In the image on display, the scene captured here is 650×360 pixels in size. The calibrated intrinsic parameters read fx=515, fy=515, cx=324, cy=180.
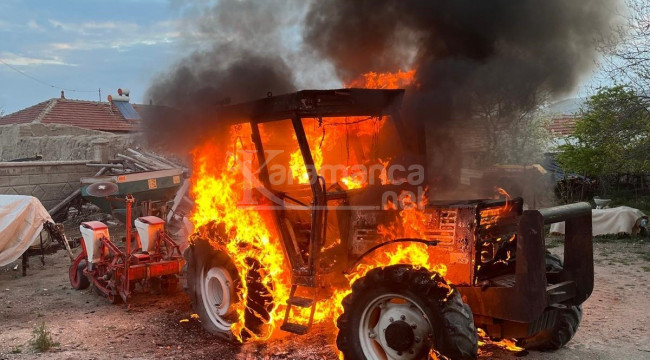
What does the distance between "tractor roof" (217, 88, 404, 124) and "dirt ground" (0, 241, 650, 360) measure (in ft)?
7.98

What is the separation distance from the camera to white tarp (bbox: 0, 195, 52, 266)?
947cm

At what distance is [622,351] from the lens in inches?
210

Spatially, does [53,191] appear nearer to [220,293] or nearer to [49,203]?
[49,203]

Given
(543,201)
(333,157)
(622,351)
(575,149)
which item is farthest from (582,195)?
(333,157)

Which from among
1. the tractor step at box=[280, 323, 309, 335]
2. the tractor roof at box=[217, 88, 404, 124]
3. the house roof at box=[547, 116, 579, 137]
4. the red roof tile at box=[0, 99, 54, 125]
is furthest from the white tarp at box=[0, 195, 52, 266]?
the house roof at box=[547, 116, 579, 137]

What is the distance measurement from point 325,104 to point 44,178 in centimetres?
1303

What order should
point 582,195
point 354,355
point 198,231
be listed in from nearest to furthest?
point 354,355 → point 198,231 → point 582,195

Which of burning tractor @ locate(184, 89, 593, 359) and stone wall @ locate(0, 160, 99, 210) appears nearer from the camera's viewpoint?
burning tractor @ locate(184, 89, 593, 359)

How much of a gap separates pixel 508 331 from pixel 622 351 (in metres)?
1.75

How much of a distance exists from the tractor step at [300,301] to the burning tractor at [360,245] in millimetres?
50

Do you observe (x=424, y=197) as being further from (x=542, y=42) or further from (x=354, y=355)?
(x=542, y=42)

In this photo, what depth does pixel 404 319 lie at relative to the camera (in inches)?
167

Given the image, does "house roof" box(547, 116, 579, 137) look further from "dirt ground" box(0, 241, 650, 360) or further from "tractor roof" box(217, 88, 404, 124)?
"tractor roof" box(217, 88, 404, 124)

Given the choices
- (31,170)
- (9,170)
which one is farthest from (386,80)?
(31,170)
